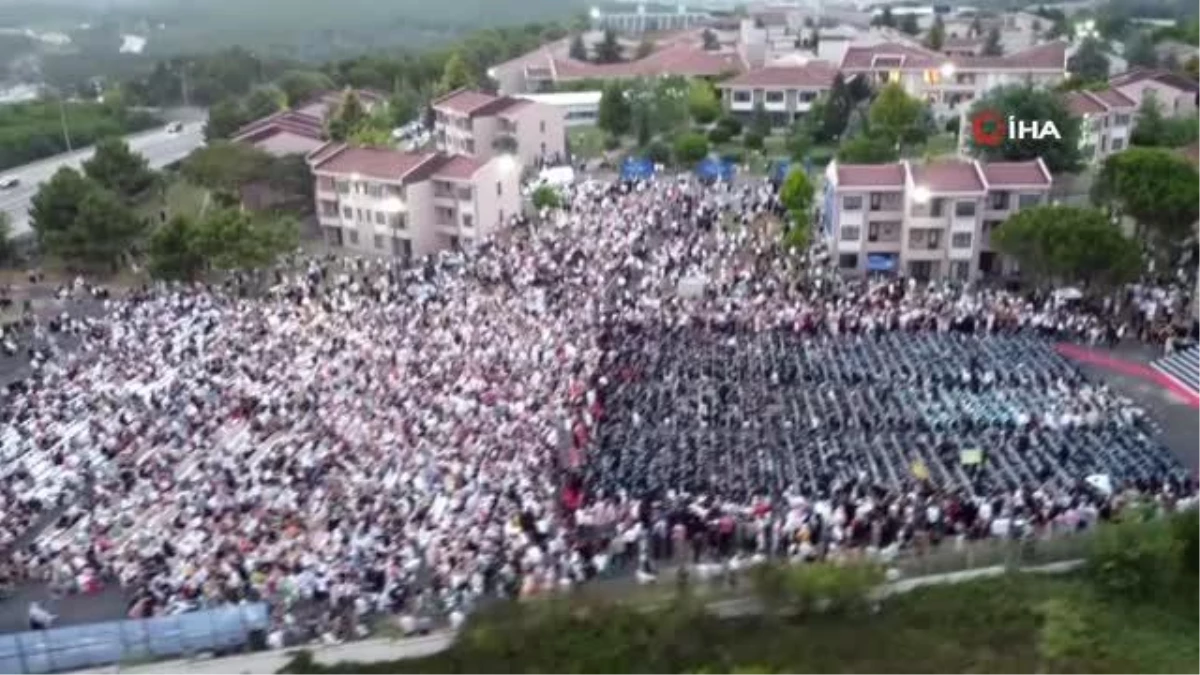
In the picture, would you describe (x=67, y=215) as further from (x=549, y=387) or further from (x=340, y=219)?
(x=549, y=387)

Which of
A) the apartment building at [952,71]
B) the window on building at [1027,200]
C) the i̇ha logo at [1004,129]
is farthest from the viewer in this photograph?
the apartment building at [952,71]

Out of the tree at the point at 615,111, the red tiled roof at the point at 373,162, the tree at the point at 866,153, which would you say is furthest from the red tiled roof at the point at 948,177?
the tree at the point at 615,111

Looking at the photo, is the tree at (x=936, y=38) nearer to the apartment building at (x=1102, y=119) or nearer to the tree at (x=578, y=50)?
the tree at (x=578, y=50)

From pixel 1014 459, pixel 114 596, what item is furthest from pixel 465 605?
pixel 1014 459

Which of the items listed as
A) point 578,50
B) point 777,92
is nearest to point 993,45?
point 777,92

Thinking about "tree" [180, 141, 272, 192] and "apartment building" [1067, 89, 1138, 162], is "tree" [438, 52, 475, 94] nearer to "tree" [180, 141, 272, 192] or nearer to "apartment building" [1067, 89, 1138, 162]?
"tree" [180, 141, 272, 192]

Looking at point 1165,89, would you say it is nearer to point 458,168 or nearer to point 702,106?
point 702,106
